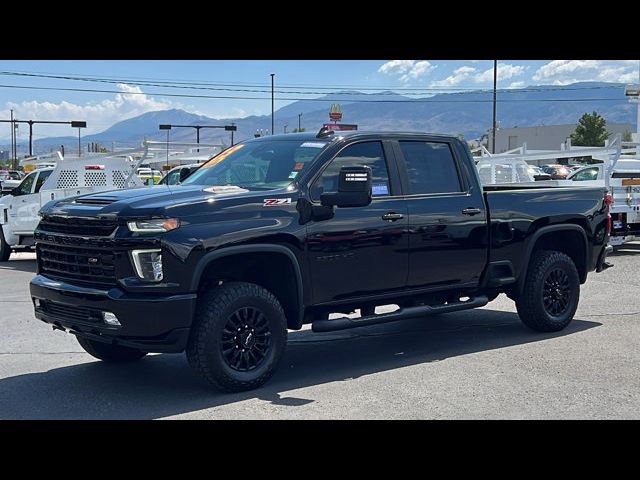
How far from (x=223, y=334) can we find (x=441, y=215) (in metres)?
2.46

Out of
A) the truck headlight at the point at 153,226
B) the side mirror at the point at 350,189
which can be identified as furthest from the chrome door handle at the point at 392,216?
the truck headlight at the point at 153,226

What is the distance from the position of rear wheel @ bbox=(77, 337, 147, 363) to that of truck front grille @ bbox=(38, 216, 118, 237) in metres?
1.19

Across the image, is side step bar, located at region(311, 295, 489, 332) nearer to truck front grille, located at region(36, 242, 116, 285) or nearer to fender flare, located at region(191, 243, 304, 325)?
fender flare, located at region(191, 243, 304, 325)

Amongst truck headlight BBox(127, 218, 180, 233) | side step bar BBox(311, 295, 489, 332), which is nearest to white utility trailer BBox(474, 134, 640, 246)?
side step bar BBox(311, 295, 489, 332)

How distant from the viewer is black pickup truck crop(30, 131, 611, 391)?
5.81m

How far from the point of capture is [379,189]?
7.08 metres

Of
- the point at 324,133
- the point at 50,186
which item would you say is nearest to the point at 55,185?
the point at 50,186

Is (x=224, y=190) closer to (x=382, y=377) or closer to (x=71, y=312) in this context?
(x=71, y=312)

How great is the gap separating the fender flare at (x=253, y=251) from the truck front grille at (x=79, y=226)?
0.69m

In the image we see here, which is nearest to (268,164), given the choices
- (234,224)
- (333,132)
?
(333,132)

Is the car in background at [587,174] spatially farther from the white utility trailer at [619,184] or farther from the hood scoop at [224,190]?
the hood scoop at [224,190]

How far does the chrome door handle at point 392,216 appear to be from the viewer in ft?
22.7

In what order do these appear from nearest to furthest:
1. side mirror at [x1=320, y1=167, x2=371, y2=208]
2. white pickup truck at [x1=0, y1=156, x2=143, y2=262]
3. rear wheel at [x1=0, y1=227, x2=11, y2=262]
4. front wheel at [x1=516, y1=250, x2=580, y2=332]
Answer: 1. side mirror at [x1=320, y1=167, x2=371, y2=208]
2. front wheel at [x1=516, y1=250, x2=580, y2=332]
3. white pickup truck at [x1=0, y1=156, x2=143, y2=262]
4. rear wheel at [x1=0, y1=227, x2=11, y2=262]
